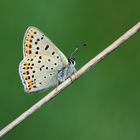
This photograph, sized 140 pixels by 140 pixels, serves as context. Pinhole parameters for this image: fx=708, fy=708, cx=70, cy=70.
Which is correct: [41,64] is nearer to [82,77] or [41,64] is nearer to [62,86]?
[62,86]

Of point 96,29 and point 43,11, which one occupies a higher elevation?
point 43,11

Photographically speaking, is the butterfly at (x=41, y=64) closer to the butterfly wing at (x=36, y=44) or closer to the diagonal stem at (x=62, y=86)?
the butterfly wing at (x=36, y=44)

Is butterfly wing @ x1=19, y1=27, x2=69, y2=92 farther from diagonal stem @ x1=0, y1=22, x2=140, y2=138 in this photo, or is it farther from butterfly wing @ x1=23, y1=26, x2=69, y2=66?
diagonal stem @ x1=0, y1=22, x2=140, y2=138

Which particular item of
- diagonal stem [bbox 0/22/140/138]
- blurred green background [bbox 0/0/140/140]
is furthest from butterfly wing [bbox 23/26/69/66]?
blurred green background [bbox 0/0/140/140]

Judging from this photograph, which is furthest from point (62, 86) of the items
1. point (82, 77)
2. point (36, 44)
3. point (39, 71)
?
point (82, 77)

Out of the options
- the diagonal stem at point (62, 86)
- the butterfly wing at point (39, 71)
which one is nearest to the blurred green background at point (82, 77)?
the butterfly wing at point (39, 71)

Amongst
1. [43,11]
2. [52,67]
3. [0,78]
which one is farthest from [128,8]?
[52,67]

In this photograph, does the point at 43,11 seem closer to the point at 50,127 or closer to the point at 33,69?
the point at 50,127
